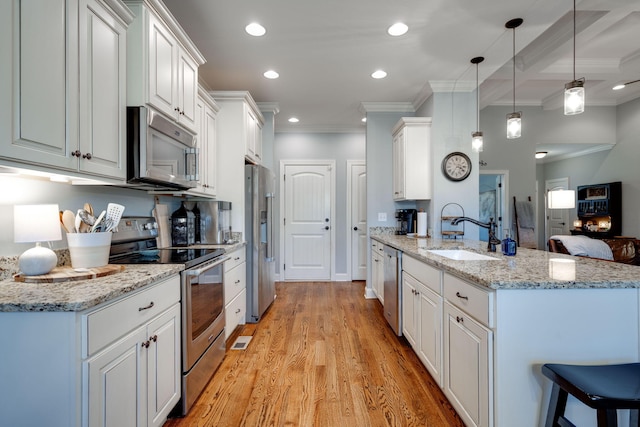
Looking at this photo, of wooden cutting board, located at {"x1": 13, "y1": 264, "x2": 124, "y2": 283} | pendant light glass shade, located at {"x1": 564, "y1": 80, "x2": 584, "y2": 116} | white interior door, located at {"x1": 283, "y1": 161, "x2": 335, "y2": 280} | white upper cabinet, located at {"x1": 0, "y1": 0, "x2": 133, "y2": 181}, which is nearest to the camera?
white upper cabinet, located at {"x1": 0, "y1": 0, "x2": 133, "y2": 181}

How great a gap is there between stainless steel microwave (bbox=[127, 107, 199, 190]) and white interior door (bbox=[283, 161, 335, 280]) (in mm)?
2999

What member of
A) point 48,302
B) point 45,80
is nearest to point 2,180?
point 45,80

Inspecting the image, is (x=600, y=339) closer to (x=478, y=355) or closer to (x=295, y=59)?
(x=478, y=355)

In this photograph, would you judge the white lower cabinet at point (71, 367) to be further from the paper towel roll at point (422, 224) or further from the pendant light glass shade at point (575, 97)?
the paper towel roll at point (422, 224)

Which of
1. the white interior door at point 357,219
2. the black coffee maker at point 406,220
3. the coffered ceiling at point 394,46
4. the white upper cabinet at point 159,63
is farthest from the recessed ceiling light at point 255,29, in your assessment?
the white interior door at point 357,219

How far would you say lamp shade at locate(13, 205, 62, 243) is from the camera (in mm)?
1285

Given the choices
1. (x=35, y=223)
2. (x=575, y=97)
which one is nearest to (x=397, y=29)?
(x=575, y=97)

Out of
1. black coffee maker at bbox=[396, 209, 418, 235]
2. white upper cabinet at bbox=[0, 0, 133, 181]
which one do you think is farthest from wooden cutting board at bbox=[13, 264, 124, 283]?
black coffee maker at bbox=[396, 209, 418, 235]

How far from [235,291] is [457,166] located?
9.10 ft

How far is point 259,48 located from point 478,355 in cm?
277

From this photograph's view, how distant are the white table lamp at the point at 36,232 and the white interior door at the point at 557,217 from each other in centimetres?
868

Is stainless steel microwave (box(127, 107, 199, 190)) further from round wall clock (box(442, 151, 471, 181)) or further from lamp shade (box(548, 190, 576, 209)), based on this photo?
lamp shade (box(548, 190, 576, 209))

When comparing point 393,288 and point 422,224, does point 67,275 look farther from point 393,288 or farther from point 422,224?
point 422,224

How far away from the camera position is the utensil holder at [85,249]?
1.40 metres
